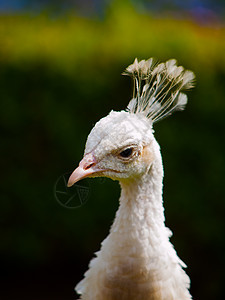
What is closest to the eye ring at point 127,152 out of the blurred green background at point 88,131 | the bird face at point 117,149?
the bird face at point 117,149

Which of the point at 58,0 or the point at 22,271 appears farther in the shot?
the point at 58,0

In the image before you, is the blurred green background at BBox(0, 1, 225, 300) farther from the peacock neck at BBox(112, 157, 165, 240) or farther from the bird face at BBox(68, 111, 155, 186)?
the bird face at BBox(68, 111, 155, 186)

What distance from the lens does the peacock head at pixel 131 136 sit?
1726 mm

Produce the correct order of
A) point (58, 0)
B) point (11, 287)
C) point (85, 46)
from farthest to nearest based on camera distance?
1. point (58, 0)
2. point (11, 287)
3. point (85, 46)

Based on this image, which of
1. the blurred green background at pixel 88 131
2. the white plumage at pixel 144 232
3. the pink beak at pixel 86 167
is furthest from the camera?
the blurred green background at pixel 88 131

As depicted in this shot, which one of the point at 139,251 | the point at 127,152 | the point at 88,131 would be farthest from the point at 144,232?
the point at 88,131

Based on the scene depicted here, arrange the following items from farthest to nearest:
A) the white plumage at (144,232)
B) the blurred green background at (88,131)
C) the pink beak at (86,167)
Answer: the blurred green background at (88,131), the white plumage at (144,232), the pink beak at (86,167)

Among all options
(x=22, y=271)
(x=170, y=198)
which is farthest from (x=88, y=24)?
(x=22, y=271)

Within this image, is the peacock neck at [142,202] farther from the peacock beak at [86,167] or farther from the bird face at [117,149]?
the peacock beak at [86,167]

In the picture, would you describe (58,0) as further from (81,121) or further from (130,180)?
(130,180)

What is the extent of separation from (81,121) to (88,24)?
1.00 meters

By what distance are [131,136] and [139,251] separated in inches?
19.8

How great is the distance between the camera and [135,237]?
1.93 m

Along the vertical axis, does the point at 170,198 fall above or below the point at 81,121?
below
